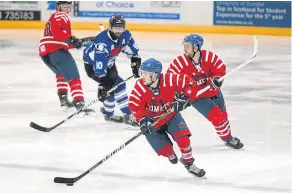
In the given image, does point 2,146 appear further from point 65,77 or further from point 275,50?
point 275,50

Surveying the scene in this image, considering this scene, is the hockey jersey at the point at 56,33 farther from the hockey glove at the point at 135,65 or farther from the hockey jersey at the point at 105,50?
the hockey glove at the point at 135,65

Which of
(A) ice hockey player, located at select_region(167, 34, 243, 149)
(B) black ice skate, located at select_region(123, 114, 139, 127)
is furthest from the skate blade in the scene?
(A) ice hockey player, located at select_region(167, 34, 243, 149)

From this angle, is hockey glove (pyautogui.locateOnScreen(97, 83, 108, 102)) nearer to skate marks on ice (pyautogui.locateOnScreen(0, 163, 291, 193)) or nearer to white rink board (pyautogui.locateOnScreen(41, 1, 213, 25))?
skate marks on ice (pyautogui.locateOnScreen(0, 163, 291, 193))

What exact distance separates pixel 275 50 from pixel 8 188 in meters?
7.13

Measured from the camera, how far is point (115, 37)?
563 cm

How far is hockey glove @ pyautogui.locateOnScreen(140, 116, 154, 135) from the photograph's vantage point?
4012 mm

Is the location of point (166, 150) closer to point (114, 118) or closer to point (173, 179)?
point (173, 179)

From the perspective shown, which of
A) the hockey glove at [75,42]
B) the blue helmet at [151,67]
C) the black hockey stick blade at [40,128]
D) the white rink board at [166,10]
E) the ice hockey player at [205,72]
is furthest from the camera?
the white rink board at [166,10]

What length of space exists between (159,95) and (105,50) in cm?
156

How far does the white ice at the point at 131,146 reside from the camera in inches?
162

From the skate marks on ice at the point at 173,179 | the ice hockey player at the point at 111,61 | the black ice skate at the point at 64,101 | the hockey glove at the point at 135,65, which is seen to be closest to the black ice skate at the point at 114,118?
the ice hockey player at the point at 111,61

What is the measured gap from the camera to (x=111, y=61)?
575 centimetres

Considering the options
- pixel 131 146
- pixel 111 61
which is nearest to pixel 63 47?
pixel 111 61

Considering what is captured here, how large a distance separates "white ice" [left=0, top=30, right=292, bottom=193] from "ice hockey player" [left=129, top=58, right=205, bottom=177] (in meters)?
0.19
